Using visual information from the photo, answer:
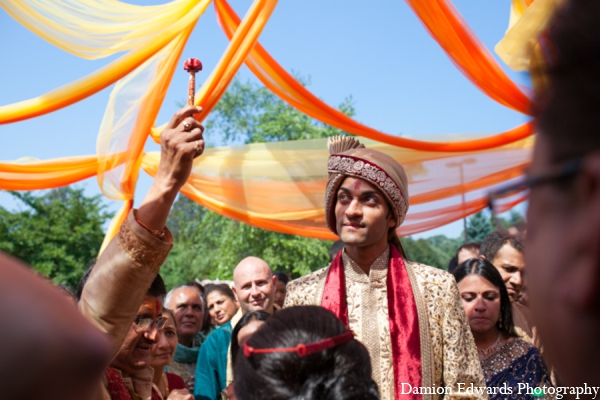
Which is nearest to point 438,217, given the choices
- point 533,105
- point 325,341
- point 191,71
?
point 191,71

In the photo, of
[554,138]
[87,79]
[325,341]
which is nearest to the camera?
[554,138]

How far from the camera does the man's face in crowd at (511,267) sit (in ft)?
15.9

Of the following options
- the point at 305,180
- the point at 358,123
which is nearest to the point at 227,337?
the point at 305,180

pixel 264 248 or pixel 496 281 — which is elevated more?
pixel 264 248

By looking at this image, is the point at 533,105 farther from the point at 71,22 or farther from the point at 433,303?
the point at 71,22

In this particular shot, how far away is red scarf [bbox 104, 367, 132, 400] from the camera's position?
2363 mm

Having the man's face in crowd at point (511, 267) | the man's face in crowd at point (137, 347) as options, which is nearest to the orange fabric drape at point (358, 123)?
the man's face in crowd at point (511, 267)

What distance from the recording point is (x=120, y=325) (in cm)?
189

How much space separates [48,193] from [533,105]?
45270mm

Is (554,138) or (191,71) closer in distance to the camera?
(554,138)

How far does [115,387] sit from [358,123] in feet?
14.4

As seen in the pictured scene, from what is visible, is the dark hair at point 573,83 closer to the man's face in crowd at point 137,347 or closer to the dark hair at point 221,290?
the man's face in crowd at point 137,347

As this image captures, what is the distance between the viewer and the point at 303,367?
1731 millimetres

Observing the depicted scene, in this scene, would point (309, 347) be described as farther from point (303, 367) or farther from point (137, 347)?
point (137, 347)
